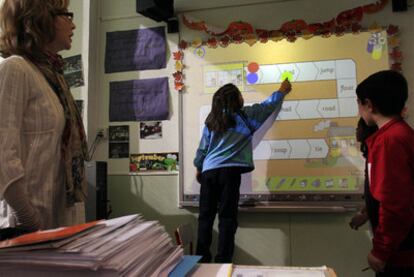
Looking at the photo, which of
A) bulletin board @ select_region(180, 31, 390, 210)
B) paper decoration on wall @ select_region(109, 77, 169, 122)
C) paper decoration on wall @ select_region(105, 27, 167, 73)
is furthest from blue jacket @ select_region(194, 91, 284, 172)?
paper decoration on wall @ select_region(105, 27, 167, 73)


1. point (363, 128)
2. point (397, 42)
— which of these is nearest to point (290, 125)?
point (363, 128)

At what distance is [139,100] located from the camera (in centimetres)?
303

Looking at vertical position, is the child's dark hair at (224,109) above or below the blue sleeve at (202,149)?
above

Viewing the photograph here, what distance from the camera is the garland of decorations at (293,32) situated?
256cm

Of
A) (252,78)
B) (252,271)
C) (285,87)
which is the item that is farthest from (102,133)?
(252,271)

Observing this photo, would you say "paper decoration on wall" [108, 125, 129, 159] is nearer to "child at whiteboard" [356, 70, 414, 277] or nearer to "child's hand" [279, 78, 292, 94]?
"child's hand" [279, 78, 292, 94]

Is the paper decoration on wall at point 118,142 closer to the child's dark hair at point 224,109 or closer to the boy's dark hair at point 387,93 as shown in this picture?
the child's dark hair at point 224,109

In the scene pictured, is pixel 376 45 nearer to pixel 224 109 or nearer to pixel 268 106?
pixel 268 106

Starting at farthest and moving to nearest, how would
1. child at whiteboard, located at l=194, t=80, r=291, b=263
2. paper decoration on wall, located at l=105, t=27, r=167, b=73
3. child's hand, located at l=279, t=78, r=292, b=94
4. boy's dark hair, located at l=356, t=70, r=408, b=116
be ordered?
1. paper decoration on wall, located at l=105, t=27, r=167, b=73
2. child's hand, located at l=279, t=78, r=292, b=94
3. child at whiteboard, located at l=194, t=80, r=291, b=263
4. boy's dark hair, located at l=356, t=70, r=408, b=116

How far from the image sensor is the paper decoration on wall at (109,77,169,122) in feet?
9.76

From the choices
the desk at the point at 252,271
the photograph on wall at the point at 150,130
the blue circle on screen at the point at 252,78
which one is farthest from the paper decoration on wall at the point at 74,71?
the desk at the point at 252,271

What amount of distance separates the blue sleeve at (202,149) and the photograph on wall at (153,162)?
1.08ft

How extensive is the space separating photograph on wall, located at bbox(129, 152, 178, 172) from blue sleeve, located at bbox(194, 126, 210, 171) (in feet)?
1.08

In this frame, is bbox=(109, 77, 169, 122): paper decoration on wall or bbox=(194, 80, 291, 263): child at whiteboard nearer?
bbox=(194, 80, 291, 263): child at whiteboard
